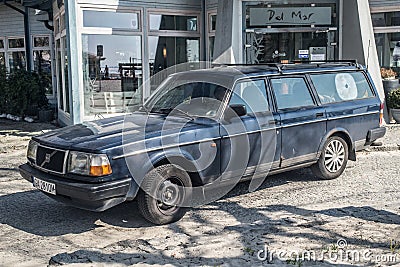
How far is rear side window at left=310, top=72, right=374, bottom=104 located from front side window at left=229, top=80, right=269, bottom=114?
1088mm

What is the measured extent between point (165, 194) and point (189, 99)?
1.46 m

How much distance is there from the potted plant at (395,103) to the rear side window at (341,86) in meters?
4.77

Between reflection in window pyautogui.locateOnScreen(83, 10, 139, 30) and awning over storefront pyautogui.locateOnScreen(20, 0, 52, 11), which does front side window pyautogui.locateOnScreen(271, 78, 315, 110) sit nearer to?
reflection in window pyautogui.locateOnScreen(83, 10, 139, 30)

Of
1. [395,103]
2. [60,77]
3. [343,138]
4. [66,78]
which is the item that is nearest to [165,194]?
[343,138]

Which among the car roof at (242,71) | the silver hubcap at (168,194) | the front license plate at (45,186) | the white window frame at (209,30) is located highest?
the white window frame at (209,30)

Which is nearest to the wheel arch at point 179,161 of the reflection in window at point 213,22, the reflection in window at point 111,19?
the reflection in window at point 111,19

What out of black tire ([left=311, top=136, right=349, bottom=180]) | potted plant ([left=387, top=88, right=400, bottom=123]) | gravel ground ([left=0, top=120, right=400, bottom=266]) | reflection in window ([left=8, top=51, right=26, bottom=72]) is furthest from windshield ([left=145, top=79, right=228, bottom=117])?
reflection in window ([left=8, top=51, right=26, bottom=72])

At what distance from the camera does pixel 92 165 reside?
17.0 ft

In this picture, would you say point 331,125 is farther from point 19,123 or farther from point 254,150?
point 19,123

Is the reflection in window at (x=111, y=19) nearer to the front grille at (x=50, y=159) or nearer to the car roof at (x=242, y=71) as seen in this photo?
the car roof at (x=242, y=71)

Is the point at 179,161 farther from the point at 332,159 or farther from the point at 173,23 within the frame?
the point at 173,23

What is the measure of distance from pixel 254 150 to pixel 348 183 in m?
1.93

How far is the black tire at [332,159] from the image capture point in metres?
7.36

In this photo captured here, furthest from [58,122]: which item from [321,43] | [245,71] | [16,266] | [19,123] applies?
[16,266]
